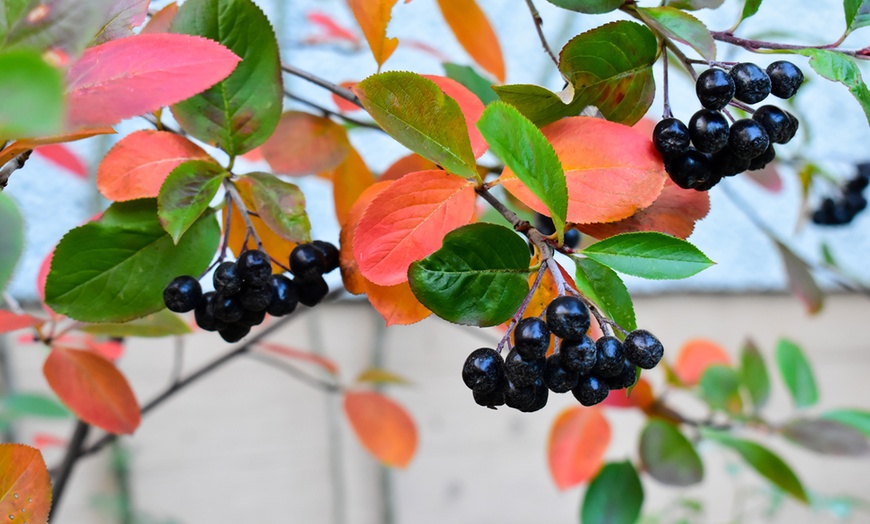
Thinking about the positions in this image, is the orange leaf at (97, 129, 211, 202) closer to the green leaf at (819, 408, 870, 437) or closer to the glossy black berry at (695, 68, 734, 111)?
the glossy black berry at (695, 68, 734, 111)

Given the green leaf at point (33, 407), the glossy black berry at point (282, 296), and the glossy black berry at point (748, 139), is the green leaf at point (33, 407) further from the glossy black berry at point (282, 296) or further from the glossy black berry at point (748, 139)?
the glossy black berry at point (748, 139)

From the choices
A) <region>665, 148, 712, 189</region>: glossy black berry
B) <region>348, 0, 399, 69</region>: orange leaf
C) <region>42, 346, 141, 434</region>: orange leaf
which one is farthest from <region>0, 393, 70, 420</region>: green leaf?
<region>665, 148, 712, 189</region>: glossy black berry

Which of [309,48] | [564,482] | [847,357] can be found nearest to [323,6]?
[309,48]

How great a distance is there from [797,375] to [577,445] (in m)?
0.29

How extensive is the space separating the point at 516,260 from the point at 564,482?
52 cm

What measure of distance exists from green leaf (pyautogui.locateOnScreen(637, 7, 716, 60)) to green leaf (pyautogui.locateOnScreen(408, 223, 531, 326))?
11cm

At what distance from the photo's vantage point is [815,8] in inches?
48.1

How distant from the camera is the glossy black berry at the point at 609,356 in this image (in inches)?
10.4

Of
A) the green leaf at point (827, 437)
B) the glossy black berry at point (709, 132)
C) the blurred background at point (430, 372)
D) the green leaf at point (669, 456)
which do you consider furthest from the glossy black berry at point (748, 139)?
the blurred background at point (430, 372)

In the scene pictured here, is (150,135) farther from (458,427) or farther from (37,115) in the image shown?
(458,427)

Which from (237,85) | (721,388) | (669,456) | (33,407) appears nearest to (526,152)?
(237,85)

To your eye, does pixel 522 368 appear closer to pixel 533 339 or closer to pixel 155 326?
pixel 533 339

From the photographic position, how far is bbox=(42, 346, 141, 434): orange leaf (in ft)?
1.41

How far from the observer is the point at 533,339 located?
0.25 metres
